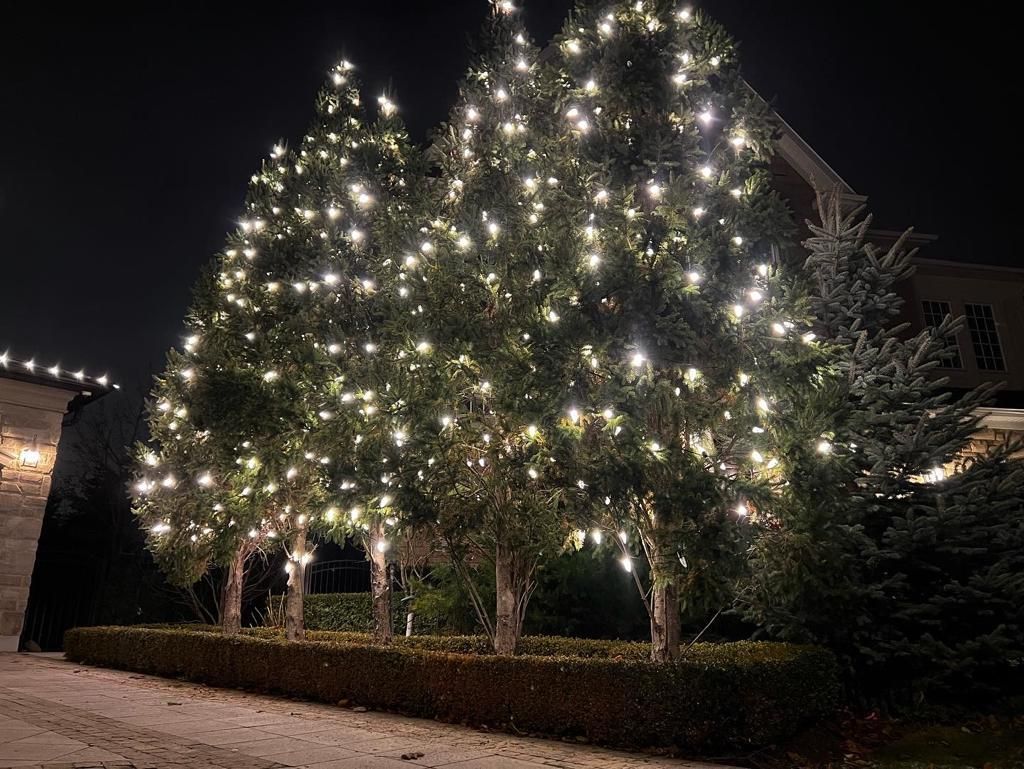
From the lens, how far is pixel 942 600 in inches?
313

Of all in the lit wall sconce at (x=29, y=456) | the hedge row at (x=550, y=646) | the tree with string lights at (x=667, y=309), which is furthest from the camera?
the lit wall sconce at (x=29, y=456)

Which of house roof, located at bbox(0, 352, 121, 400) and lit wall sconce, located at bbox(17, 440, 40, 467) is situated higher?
house roof, located at bbox(0, 352, 121, 400)

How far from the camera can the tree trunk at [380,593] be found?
432 inches

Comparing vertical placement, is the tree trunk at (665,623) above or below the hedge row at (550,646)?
above

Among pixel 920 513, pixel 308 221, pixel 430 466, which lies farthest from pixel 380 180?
pixel 920 513

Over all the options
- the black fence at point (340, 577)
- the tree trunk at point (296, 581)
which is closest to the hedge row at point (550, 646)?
the tree trunk at point (296, 581)

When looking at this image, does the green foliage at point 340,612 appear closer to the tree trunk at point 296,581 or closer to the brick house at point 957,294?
the tree trunk at point 296,581

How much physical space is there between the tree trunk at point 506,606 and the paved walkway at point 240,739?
1.58 metres

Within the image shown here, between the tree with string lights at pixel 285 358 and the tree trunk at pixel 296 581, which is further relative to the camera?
the tree trunk at pixel 296 581

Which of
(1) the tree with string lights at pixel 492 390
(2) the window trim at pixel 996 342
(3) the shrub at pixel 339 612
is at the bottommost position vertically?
(3) the shrub at pixel 339 612

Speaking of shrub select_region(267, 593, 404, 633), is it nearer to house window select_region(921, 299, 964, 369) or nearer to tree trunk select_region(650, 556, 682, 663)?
tree trunk select_region(650, 556, 682, 663)

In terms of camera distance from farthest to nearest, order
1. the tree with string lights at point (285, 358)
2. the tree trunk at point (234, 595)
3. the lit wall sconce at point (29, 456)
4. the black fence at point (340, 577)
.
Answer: the black fence at point (340, 577) < the lit wall sconce at point (29, 456) < the tree trunk at point (234, 595) < the tree with string lights at point (285, 358)

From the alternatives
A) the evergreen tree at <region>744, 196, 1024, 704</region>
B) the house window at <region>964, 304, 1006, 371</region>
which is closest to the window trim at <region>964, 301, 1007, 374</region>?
the house window at <region>964, 304, 1006, 371</region>

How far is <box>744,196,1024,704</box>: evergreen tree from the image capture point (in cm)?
736
